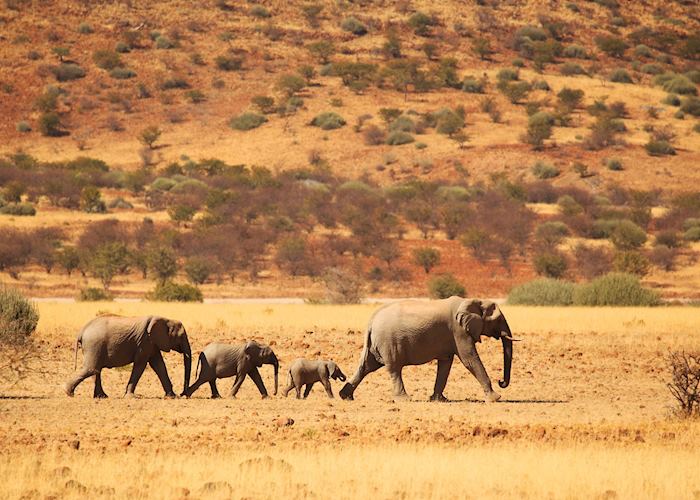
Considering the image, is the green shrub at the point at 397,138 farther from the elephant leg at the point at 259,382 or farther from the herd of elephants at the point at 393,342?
the herd of elephants at the point at 393,342

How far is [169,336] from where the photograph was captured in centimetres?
1808

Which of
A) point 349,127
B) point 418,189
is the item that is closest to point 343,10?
point 349,127

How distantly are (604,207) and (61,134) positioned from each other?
1648 inches

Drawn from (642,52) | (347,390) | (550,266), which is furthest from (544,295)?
(642,52)

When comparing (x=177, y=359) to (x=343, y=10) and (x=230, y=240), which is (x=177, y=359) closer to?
(x=230, y=240)

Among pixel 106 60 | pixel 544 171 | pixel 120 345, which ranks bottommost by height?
pixel 544 171

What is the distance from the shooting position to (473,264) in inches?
2228

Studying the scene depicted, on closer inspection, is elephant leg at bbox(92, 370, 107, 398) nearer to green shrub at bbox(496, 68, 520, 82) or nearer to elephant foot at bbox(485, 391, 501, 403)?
elephant foot at bbox(485, 391, 501, 403)

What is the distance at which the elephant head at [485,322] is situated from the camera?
17438mm

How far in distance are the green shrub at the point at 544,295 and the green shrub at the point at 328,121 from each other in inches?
2006

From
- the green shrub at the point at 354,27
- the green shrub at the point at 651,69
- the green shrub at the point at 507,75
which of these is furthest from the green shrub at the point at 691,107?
the green shrub at the point at 354,27

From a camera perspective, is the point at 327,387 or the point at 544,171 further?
the point at 544,171

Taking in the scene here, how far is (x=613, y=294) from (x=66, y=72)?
6818cm

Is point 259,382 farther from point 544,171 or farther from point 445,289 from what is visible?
point 544,171
